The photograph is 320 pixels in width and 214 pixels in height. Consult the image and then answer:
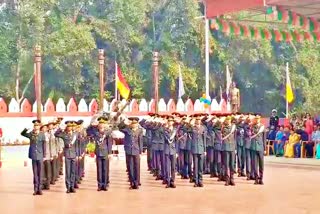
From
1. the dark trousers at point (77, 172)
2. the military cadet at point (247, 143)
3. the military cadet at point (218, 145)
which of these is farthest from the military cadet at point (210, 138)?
the dark trousers at point (77, 172)

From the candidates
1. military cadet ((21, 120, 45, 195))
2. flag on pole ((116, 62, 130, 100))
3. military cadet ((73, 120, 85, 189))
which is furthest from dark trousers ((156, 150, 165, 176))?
flag on pole ((116, 62, 130, 100))

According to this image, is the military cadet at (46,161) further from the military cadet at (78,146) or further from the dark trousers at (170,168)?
the dark trousers at (170,168)

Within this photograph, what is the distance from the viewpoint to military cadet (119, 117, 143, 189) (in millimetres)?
13672

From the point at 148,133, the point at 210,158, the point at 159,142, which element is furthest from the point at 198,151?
the point at 148,133

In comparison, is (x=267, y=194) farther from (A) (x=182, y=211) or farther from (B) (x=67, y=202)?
(B) (x=67, y=202)

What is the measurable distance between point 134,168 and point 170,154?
0.85 m

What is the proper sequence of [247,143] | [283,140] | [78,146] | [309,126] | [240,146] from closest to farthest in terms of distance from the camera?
1. [78,146]
2. [247,143]
3. [240,146]
4. [309,126]
5. [283,140]

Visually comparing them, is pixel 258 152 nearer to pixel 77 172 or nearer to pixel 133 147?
pixel 133 147

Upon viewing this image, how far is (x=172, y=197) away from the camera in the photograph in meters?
12.2

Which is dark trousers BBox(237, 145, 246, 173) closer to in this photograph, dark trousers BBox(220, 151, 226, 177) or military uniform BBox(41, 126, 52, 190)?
dark trousers BBox(220, 151, 226, 177)

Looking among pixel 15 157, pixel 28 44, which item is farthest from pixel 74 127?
pixel 28 44

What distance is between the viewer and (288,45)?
149ft

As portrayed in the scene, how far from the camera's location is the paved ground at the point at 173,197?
10617 mm

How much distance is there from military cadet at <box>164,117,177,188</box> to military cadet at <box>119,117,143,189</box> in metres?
0.63
